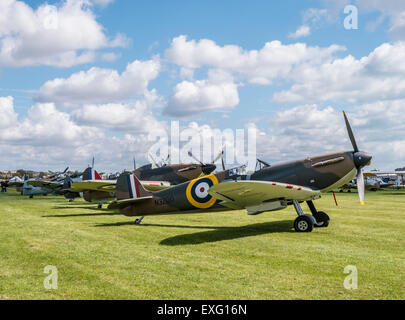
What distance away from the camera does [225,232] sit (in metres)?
10.3

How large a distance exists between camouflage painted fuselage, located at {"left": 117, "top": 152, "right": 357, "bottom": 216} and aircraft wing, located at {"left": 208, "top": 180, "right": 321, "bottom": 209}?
61 cm

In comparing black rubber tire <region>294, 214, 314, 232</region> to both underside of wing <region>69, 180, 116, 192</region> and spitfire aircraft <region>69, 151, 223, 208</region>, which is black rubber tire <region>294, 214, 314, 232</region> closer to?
spitfire aircraft <region>69, 151, 223, 208</region>

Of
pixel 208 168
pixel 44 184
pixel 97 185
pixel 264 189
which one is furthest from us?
pixel 44 184

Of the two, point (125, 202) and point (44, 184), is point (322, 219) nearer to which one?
point (125, 202)

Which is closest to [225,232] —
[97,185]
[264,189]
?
[264,189]

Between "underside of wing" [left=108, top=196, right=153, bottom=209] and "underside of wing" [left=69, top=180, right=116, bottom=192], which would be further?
"underside of wing" [left=69, top=180, right=116, bottom=192]

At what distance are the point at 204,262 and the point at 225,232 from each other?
397cm

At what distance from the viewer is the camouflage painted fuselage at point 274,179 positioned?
1055cm

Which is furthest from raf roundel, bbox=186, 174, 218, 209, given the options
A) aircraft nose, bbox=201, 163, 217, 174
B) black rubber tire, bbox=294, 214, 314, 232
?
aircraft nose, bbox=201, 163, 217, 174

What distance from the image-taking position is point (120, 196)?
1344 centimetres

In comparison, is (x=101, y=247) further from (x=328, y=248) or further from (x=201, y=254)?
(x=328, y=248)

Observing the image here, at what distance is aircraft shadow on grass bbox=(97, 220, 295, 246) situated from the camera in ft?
28.9

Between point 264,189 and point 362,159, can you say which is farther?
point 362,159

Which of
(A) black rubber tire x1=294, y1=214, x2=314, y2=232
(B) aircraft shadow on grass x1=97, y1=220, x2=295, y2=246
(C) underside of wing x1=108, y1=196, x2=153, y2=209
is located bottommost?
(B) aircraft shadow on grass x1=97, y1=220, x2=295, y2=246
